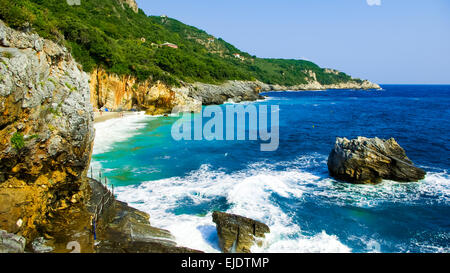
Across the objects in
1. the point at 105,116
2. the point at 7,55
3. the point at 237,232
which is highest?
the point at 7,55

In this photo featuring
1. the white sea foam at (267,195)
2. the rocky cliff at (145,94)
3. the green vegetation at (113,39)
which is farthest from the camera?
the rocky cliff at (145,94)

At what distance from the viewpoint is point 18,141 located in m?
8.85

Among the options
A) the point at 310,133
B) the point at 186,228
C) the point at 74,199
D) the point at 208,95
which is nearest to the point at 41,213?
the point at 74,199

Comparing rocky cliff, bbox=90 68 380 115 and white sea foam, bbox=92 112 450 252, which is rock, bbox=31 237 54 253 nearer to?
white sea foam, bbox=92 112 450 252

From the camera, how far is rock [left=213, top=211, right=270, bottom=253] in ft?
32.1

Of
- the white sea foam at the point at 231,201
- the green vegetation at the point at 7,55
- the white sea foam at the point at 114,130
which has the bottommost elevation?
the white sea foam at the point at 231,201

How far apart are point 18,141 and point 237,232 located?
8089 mm

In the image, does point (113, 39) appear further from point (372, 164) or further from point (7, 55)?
point (372, 164)

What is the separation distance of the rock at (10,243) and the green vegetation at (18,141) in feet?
9.21

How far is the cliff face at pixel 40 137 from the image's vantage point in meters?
8.51

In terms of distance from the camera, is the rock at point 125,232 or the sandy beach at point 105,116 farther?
the sandy beach at point 105,116

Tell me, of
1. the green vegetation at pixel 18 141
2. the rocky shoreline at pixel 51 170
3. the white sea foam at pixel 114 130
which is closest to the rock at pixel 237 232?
the rocky shoreline at pixel 51 170

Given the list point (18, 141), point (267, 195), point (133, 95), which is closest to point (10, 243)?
point (18, 141)

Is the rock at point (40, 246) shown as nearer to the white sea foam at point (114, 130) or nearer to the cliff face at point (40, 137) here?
the cliff face at point (40, 137)
